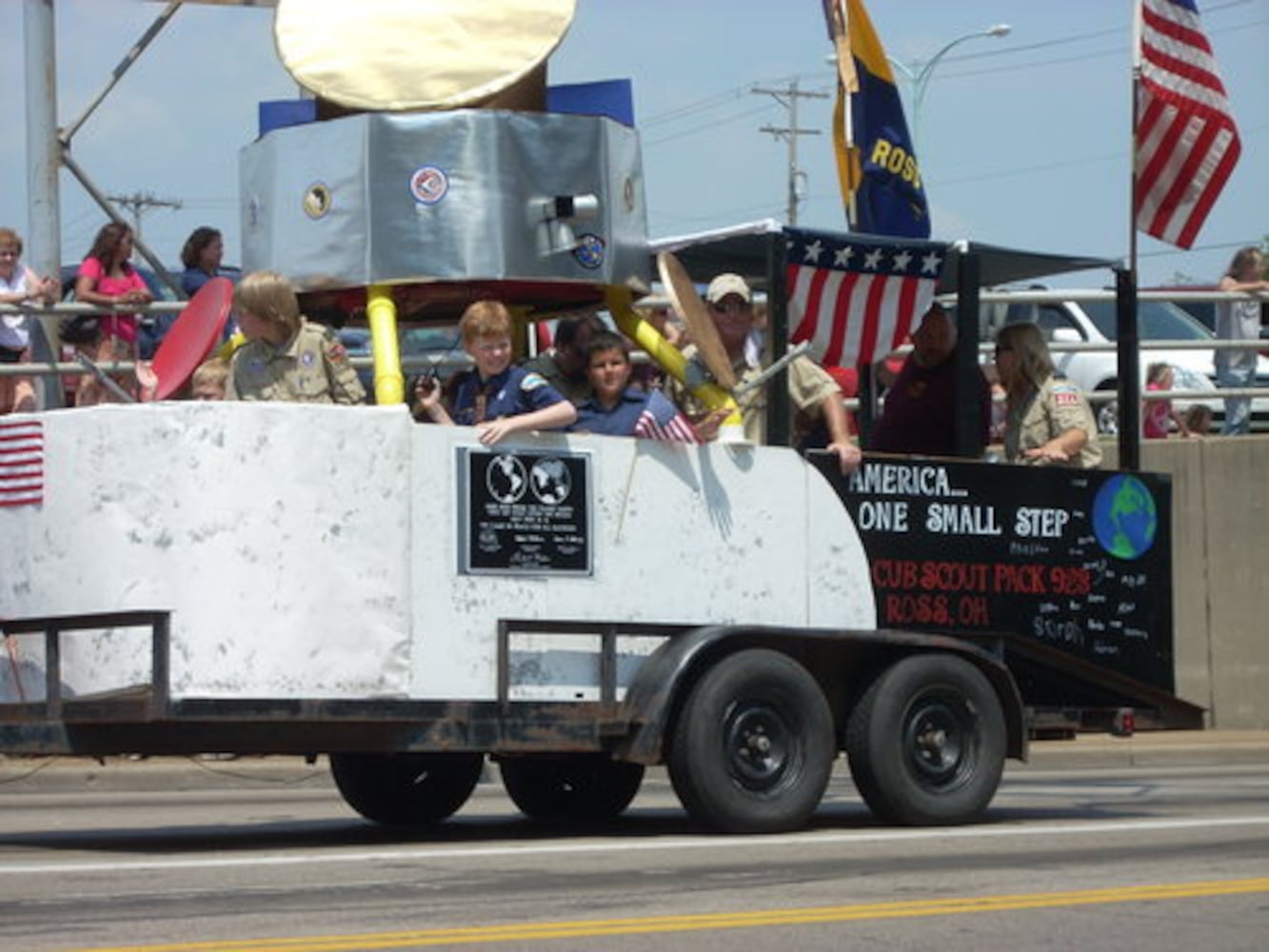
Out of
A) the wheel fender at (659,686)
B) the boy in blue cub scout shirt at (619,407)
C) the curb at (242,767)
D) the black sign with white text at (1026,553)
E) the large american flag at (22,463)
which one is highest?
the boy in blue cub scout shirt at (619,407)

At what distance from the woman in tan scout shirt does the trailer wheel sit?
3.04 m

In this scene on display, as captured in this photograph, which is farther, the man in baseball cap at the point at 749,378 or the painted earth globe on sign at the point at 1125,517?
the painted earth globe on sign at the point at 1125,517

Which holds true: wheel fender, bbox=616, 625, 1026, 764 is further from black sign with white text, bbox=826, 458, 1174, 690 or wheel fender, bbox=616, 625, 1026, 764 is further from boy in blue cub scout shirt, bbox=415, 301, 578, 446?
boy in blue cub scout shirt, bbox=415, 301, 578, 446

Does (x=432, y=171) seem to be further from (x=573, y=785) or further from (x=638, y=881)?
(x=638, y=881)

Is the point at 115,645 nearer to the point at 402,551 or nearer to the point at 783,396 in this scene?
the point at 402,551

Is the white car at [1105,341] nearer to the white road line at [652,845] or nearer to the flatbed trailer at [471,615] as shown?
the white road line at [652,845]

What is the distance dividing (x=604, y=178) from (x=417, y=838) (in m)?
2.95

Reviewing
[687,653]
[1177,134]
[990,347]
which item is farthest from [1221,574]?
Answer: [687,653]

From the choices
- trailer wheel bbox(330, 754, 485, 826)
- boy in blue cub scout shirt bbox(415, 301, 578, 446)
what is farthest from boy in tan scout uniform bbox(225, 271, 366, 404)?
trailer wheel bbox(330, 754, 485, 826)

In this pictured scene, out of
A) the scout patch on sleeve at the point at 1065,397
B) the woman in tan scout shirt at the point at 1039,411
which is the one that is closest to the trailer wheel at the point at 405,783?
the woman in tan scout shirt at the point at 1039,411

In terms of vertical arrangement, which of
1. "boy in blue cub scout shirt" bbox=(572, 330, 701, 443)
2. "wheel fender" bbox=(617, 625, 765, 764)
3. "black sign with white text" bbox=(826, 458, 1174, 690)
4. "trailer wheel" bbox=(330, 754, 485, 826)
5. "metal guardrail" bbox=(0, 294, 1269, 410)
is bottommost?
"trailer wheel" bbox=(330, 754, 485, 826)

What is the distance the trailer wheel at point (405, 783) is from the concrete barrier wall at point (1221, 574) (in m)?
9.09

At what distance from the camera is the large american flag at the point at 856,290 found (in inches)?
464

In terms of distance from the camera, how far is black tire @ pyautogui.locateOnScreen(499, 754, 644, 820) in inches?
484
